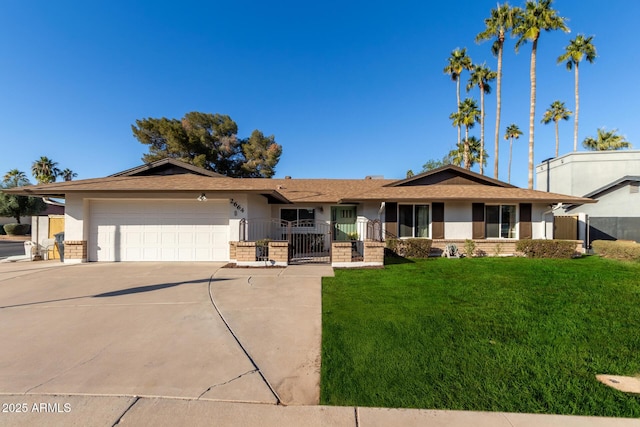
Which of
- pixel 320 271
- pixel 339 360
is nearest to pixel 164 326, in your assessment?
pixel 339 360

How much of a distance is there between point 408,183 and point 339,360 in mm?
11876

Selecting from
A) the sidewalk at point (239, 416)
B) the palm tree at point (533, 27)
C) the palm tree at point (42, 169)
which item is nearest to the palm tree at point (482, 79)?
the palm tree at point (533, 27)

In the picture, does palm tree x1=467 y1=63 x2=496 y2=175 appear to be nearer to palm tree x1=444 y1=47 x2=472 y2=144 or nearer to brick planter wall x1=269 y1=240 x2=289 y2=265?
palm tree x1=444 y1=47 x2=472 y2=144

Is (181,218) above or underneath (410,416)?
above

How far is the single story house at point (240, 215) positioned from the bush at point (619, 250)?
79.5 inches

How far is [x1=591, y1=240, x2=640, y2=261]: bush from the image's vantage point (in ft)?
33.1

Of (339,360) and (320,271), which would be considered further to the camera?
(320,271)

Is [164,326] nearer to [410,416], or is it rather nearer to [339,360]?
[339,360]

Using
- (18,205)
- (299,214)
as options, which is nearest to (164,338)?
(299,214)

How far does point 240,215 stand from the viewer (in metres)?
10.5

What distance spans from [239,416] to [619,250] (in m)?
15.4

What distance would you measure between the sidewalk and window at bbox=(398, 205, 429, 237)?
9897mm

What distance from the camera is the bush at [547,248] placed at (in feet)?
36.0

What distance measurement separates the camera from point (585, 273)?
26.5ft
